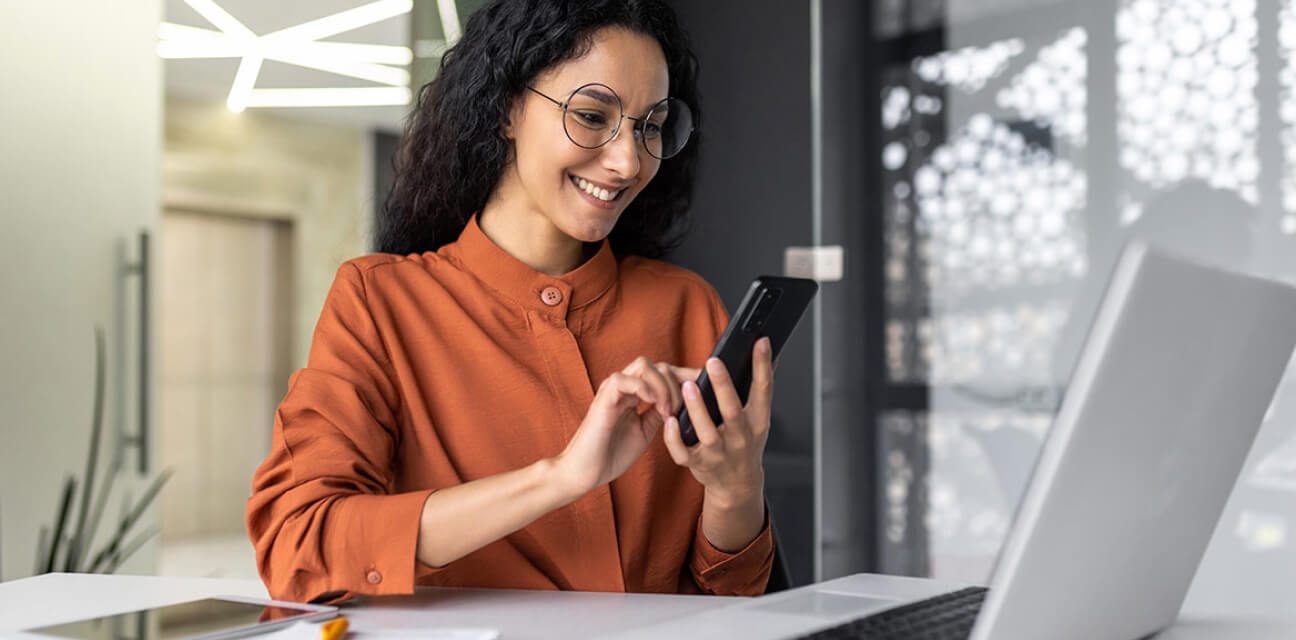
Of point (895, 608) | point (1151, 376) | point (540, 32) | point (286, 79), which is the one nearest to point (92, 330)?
point (286, 79)

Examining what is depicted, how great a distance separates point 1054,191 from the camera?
300 centimetres

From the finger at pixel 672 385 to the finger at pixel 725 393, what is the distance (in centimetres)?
3

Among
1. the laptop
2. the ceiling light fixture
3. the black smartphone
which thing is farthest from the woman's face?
the ceiling light fixture

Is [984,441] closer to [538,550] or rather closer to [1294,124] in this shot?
[1294,124]

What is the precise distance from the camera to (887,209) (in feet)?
10.6

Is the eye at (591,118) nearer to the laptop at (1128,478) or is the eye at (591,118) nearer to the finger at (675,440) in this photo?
the finger at (675,440)

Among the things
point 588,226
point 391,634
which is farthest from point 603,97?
point 391,634

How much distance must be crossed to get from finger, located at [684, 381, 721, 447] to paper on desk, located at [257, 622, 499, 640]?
297 millimetres

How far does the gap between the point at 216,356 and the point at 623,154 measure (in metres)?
5.80

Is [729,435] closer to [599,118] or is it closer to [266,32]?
[599,118]

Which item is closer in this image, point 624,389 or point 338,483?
point 624,389

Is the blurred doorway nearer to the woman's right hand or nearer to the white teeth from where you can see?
the white teeth

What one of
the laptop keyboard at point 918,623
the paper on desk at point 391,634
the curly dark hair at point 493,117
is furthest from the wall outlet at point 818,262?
the paper on desk at point 391,634

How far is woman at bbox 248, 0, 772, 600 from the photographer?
1.16 metres
